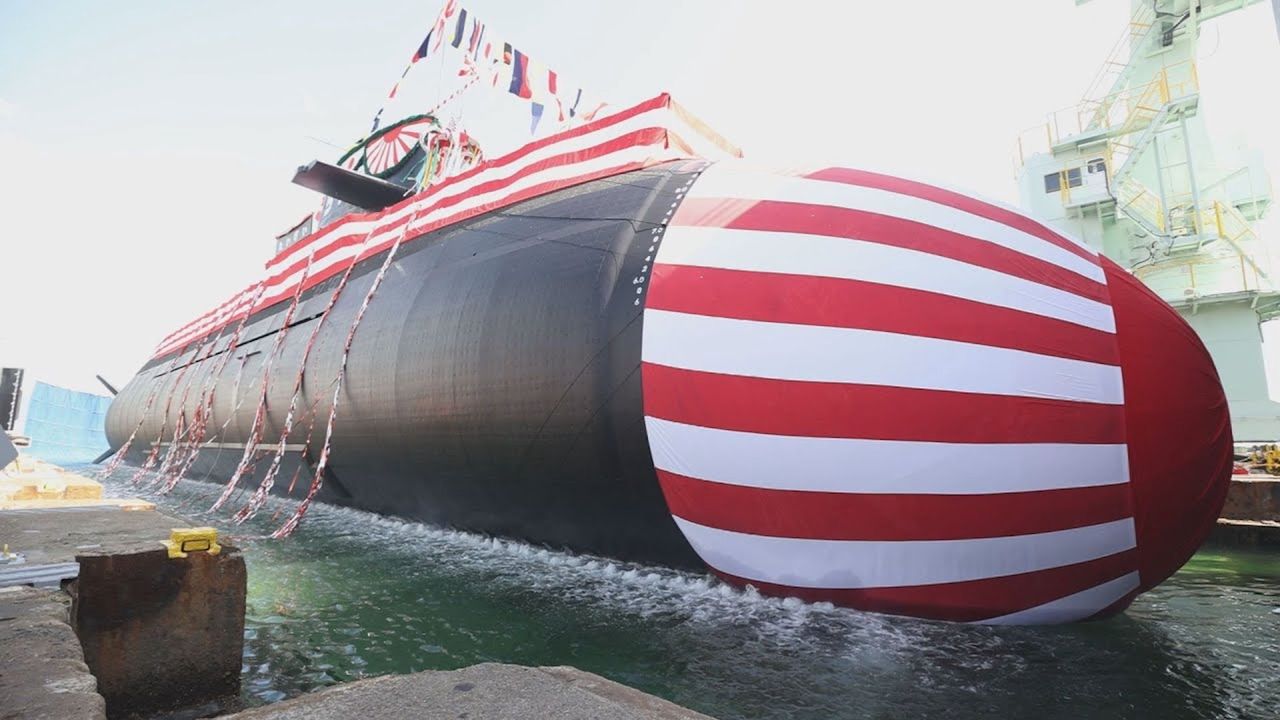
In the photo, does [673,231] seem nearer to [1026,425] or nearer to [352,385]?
[1026,425]

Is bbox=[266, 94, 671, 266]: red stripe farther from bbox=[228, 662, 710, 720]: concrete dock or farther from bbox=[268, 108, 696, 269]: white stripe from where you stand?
bbox=[228, 662, 710, 720]: concrete dock

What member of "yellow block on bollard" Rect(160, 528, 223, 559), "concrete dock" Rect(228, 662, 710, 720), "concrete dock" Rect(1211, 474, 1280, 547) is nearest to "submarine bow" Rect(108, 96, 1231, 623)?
"concrete dock" Rect(228, 662, 710, 720)

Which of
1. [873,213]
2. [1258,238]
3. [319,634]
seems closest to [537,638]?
[319,634]

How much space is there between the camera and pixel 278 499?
28.3 feet

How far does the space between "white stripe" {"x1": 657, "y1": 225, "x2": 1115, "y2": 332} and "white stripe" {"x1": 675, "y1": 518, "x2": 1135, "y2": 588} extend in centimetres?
108

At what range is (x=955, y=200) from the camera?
379cm

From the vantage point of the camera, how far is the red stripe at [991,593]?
3.25 m

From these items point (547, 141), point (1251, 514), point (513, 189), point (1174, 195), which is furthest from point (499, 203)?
point (1174, 195)

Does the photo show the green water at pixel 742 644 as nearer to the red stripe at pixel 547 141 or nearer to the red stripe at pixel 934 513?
the red stripe at pixel 934 513

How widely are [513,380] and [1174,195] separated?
67.4 feet

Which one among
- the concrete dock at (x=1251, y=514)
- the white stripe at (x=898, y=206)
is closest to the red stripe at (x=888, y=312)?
the white stripe at (x=898, y=206)

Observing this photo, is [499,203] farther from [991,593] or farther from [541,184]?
[991,593]

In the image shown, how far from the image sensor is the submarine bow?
10.4ft

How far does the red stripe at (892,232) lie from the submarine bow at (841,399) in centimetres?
2
